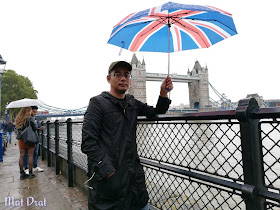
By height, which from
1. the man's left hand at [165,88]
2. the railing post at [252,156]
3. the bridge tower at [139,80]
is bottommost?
the railing post at [252,156]

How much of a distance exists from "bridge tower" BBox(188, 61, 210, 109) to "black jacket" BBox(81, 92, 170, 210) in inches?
2685

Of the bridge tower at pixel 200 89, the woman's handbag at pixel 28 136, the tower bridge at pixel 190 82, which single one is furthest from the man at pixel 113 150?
the bridge tower at pixel 200 89

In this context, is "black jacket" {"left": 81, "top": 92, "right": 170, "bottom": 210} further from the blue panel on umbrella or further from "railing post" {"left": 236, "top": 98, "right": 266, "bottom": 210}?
the blue panel on umbrella

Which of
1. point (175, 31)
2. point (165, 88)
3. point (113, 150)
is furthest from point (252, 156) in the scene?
point (175, 31)

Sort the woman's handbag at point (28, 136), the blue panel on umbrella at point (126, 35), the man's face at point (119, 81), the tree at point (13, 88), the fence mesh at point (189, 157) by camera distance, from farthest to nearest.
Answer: the tree at point (13, 88) → the woman's handbag at point (28, 136) → the blue panel on umbrella at point (126, 35) → the man's face at point (119, 81) → the fence mesh at point (189, 157)

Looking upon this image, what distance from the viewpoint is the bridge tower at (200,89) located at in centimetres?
6781

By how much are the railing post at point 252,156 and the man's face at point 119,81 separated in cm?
70

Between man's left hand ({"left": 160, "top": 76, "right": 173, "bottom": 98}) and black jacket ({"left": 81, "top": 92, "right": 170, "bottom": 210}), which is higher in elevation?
man's left hand ({"left": 160, "top": 76, "right": 173, "bottom": 98})

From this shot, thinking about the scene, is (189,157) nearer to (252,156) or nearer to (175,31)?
(175,31)

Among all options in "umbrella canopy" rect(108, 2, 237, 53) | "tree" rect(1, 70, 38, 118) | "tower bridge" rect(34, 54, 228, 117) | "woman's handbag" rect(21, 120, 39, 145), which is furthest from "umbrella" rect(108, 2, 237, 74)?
"tower bridge" rect(34, 54, 228, 117)

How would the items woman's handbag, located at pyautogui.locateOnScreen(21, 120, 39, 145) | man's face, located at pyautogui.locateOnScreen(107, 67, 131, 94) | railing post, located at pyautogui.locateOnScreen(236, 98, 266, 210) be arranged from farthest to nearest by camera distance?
woman's handbag, located at pyautogui.locateOnScreen(21, 120, 39, 145) → man's face, located at pyautogui.locateOnScreen(107, 67, 131, 94) → railing post, located at pyautogui.locateOnScreen(236, 98, 266, 210)

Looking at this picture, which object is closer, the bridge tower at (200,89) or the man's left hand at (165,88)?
the man's left hand at (165,88)

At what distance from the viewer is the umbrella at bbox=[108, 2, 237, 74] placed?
5.93 ft

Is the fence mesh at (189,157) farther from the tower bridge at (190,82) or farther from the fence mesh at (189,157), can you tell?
the tower bridge at (190,82)
